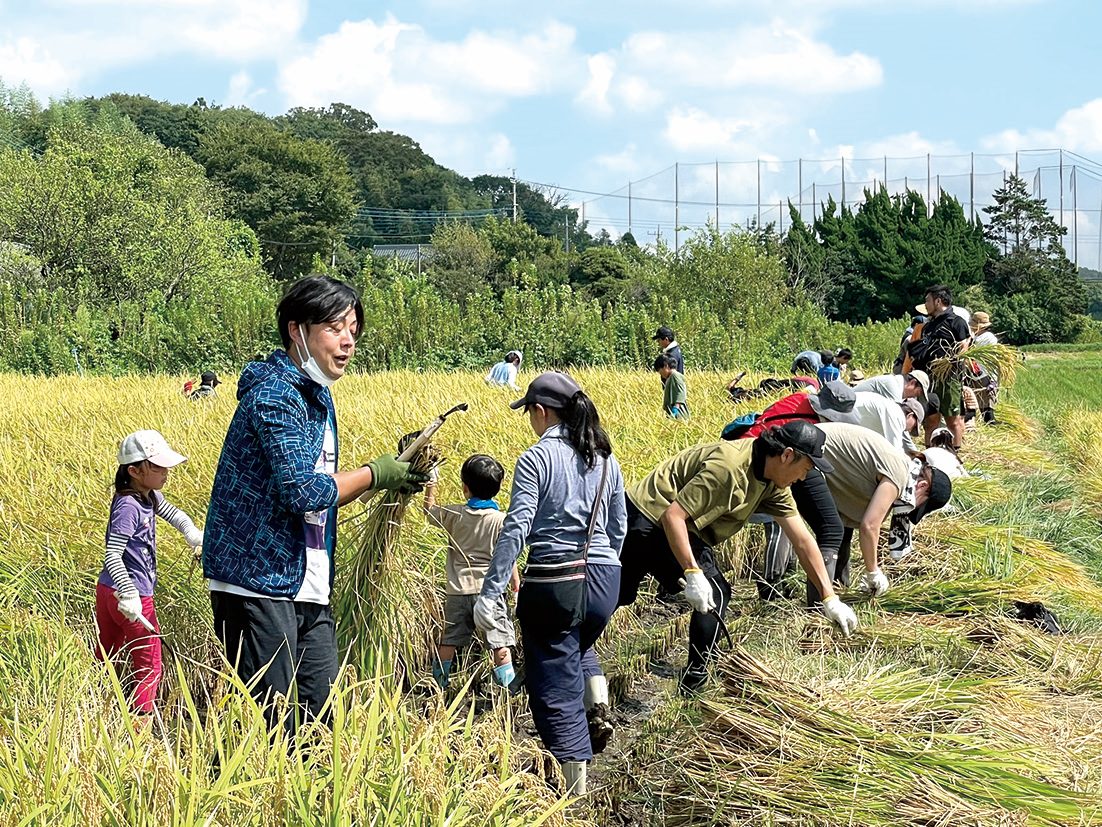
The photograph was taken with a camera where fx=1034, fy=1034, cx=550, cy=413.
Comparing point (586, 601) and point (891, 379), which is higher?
point (891, 379)

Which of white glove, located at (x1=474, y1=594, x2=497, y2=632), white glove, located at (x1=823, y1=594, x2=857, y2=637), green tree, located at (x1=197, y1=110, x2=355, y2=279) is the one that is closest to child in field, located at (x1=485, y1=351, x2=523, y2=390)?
white glove, located at (x1=823, y1=594, x2=857, y2=637)

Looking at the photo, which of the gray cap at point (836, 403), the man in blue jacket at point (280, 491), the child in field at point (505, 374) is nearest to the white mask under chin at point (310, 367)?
the man in blue jacket at point (280, 491)

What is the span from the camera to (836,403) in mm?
5070

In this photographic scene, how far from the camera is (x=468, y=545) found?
3832 millimetres

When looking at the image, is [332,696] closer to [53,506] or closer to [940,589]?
[53,506]

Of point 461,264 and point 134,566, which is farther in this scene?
point 461,264

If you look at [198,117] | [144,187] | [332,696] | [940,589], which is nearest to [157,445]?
[332,696]

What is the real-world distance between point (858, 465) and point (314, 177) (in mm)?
46588

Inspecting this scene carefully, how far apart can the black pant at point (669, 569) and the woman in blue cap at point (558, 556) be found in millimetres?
580

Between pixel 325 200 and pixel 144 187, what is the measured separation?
69.9 feet

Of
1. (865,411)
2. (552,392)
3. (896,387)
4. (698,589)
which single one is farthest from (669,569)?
(896,387)

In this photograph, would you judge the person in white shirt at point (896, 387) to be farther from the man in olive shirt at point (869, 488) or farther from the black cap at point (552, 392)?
the black cap at point (552, 392)

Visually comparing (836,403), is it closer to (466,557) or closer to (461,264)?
(466,557)

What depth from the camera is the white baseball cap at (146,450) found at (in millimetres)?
3373
